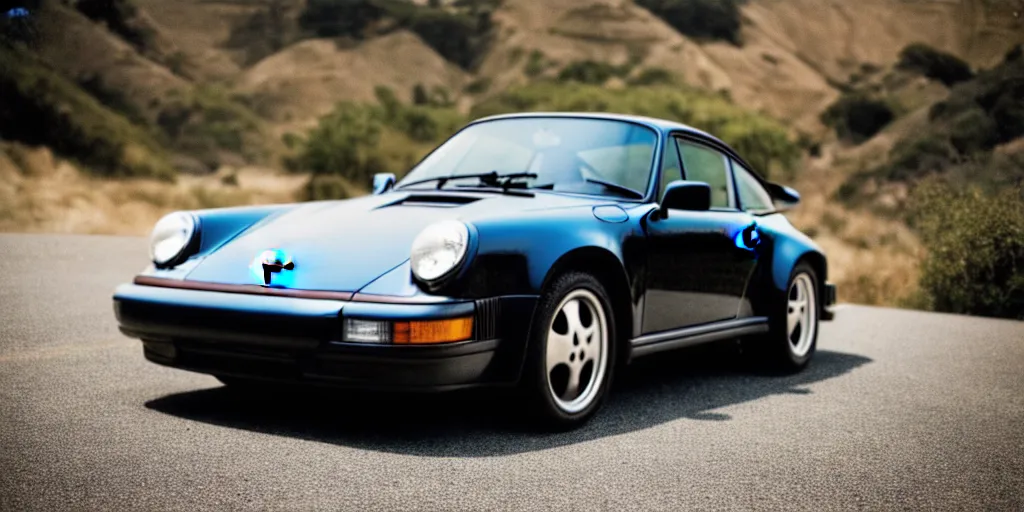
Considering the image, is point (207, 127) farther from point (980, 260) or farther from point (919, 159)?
point (980, 260)

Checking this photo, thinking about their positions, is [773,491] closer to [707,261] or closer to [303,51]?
[707,261]

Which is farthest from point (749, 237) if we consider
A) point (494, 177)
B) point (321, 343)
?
point (321, 343)

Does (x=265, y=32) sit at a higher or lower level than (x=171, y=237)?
higher

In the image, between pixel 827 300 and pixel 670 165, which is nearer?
pixel 670 165

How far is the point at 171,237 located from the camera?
5516 millimetres

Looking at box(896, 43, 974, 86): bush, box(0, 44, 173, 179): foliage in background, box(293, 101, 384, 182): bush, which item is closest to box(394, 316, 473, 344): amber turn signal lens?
box(0, 44, 173, 179): foliage in background

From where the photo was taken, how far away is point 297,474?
14.2ft

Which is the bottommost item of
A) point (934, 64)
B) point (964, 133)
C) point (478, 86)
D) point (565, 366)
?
point (565, 366)

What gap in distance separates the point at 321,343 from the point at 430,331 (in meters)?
0.43

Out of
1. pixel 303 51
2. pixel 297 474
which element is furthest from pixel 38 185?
pixel 303 51

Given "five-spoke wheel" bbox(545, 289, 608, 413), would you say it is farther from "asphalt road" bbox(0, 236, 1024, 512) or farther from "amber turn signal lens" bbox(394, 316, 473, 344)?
"amber turn signal lens" bbox(394, 316, 473, 344)

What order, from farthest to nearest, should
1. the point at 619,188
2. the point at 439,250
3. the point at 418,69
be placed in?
the point at 418,69
the point at 619,188
the point at 439,250

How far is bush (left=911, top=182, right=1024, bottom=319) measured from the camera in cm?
1159

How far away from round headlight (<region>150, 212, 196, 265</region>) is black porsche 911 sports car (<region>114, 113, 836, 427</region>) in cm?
1
